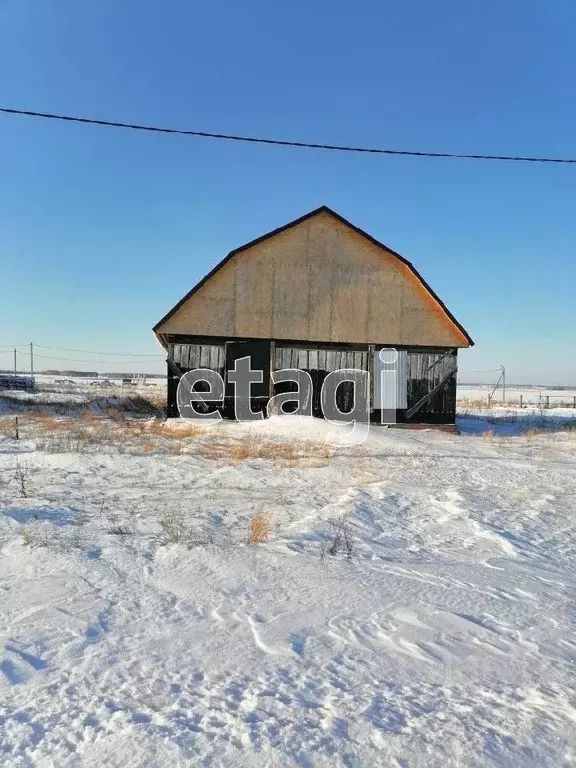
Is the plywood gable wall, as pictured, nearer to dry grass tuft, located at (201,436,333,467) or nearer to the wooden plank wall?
the wooden plank wall

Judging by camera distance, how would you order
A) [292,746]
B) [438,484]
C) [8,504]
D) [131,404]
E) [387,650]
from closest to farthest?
[292,746], [387,650], [8,504], [438,484], [131,404]

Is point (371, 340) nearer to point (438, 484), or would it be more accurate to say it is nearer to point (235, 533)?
point (438, 484)

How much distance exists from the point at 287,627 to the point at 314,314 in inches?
551

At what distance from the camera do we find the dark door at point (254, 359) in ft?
55.3

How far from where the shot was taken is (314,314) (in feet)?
55.3

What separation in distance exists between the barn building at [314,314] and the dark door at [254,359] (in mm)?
31

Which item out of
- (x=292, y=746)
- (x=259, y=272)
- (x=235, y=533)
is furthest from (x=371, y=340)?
(x=292, y=746)

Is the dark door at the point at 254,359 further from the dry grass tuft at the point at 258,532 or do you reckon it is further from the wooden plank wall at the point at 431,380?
the dry grass tuft at the point at 258,532

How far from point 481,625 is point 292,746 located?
1746 mm

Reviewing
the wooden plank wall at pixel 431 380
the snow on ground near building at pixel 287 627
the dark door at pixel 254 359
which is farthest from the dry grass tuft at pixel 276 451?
the wooden plank wall at pixel 431 380

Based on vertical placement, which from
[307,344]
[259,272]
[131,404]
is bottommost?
[131,404]

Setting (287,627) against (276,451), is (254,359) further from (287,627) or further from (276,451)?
(287,627)

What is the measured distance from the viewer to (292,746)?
2219mm

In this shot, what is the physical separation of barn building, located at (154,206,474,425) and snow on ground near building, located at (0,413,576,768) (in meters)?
9.39
